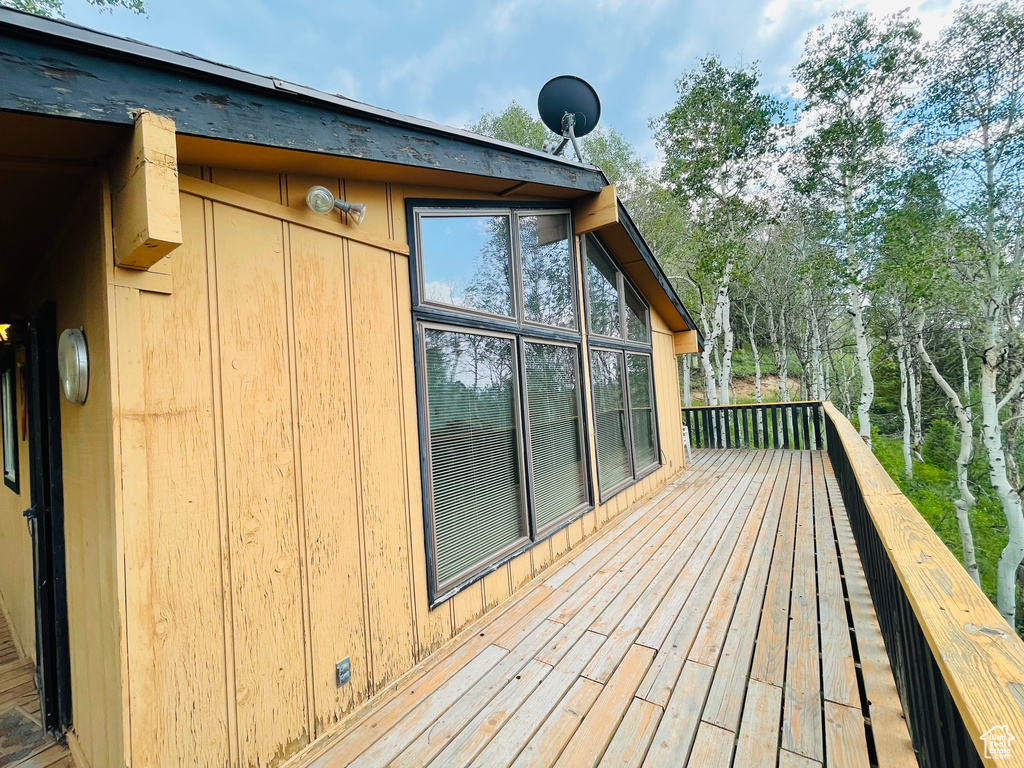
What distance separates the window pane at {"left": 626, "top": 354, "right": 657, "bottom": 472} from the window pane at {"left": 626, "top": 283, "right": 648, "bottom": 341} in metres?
0.26

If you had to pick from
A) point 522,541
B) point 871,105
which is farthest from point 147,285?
point 871,105

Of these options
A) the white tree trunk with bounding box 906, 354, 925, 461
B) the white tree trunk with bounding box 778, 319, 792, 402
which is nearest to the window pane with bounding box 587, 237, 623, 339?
the white tree trunk with bounding box 778, 319, 792, 402

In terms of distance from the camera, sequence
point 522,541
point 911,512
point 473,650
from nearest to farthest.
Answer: point 911,512 → point 473,650 → point 522,541

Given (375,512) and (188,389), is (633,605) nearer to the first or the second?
(375,512)

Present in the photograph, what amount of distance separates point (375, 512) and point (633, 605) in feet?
5.39

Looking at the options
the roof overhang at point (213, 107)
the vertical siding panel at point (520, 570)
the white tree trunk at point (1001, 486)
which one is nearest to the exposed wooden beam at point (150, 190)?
the roof overhang at point (213, 107)

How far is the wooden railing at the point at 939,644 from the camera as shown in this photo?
2.57 ft

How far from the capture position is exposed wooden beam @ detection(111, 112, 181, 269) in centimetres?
115

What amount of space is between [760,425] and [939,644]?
28.2 ft

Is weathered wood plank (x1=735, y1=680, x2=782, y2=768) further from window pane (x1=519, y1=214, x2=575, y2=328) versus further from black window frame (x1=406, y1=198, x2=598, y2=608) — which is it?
window pane (x1=519, y1=214, x2=575, y2=328)

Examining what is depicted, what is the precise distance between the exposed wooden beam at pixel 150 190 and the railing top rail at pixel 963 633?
1.99 metres

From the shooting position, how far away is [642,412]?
18.2 feet

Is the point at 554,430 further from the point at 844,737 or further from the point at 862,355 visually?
the point at 862,355

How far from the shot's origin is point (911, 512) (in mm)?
1813
